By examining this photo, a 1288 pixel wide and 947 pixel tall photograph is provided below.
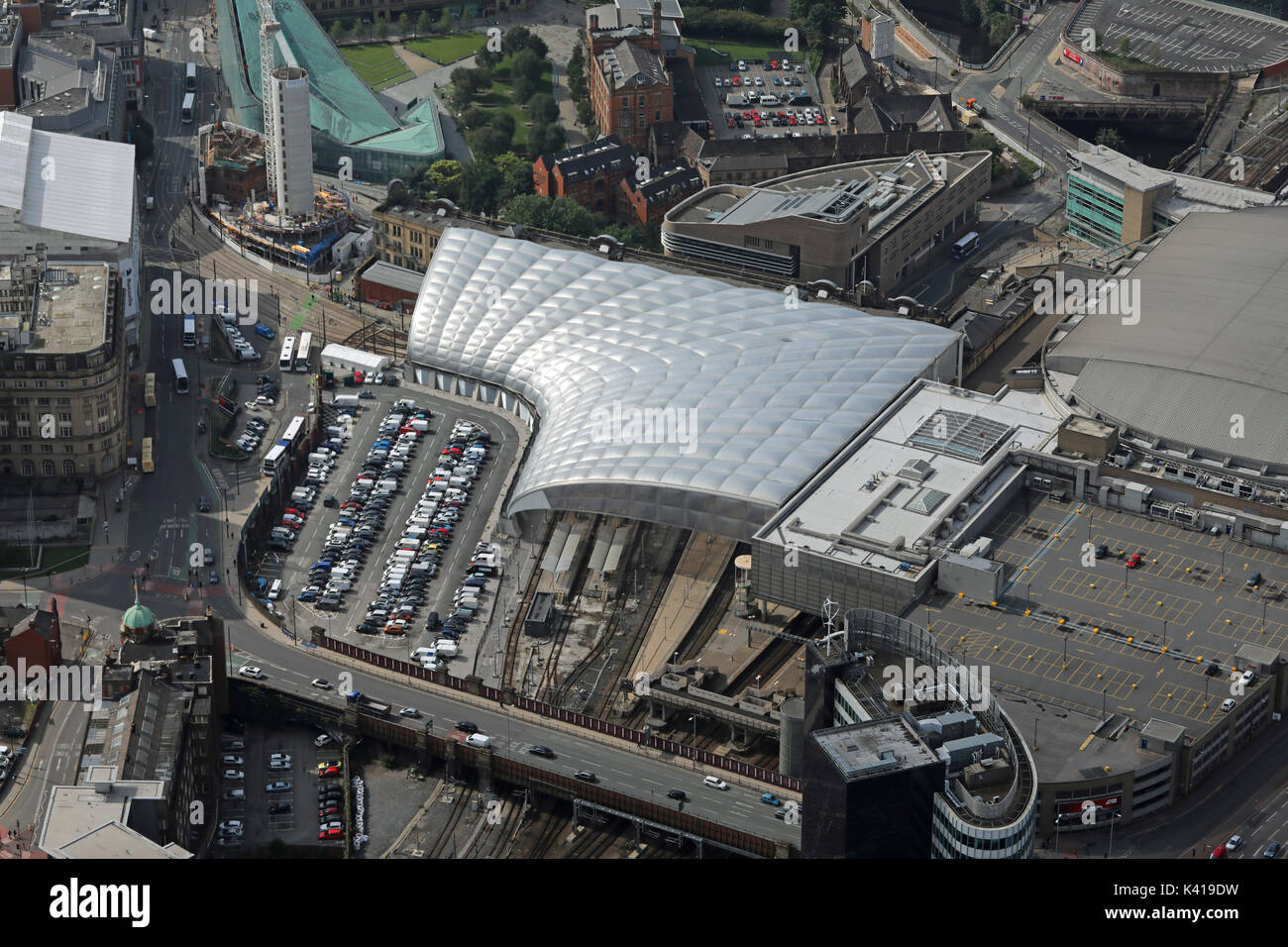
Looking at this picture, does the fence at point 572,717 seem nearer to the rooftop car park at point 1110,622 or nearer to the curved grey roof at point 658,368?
the rooftop car park at point 1110,622

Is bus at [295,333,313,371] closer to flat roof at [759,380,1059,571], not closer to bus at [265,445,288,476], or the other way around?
bus at [265,445,288,476]

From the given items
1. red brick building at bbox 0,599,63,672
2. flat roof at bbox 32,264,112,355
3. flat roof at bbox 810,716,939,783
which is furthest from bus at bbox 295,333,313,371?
flat roof at bbox 810,716,939,783

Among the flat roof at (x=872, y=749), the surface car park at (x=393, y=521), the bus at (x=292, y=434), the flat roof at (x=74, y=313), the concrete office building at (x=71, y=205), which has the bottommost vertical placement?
the surface car park at (x=393, y=521)

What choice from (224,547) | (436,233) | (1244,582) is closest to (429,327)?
(436,233)

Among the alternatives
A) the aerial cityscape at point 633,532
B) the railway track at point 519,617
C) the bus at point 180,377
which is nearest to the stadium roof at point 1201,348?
the aerial cityscape at point 633,532

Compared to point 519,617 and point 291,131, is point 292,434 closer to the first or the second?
point 519,617

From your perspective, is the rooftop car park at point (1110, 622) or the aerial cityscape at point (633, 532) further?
the rooftop car park at point (1110, 622)
